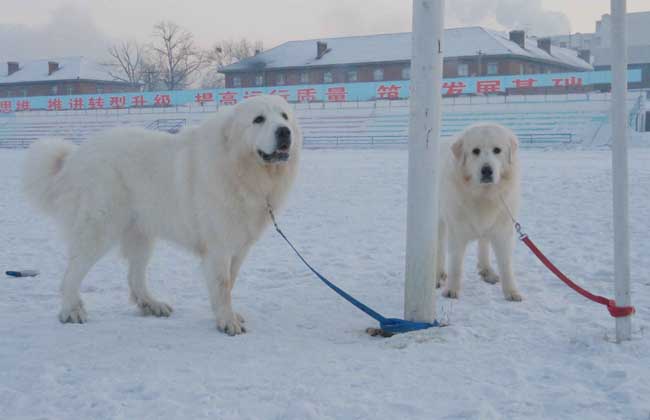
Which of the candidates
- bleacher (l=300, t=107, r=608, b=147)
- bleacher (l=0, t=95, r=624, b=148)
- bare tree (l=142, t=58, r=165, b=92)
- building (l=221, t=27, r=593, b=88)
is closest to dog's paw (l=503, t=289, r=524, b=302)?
bleacher (l=300, t=107, r=608, b=147)

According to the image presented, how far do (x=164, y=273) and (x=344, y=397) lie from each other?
3597mm

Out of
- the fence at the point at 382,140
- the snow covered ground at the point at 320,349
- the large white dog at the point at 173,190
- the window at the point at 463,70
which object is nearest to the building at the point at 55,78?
the window at the point at 463,70

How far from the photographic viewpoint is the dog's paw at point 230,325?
4289mm

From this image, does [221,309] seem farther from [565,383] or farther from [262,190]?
[565,383]

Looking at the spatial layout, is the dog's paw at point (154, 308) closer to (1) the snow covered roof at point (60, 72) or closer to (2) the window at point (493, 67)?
(2) the window at point (493, 67)

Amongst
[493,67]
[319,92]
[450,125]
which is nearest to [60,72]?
[319,92]

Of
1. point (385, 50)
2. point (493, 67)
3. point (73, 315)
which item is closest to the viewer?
point (73, 315)

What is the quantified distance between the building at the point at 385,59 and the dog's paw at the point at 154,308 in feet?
147

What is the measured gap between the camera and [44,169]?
4.93m

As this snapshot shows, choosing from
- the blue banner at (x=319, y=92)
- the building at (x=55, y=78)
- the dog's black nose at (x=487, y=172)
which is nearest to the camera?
the dog's black nose at (x=487, y=172)

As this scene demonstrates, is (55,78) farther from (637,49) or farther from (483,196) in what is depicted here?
(483,196)

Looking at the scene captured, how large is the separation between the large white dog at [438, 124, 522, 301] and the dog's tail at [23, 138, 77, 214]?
9.98ft

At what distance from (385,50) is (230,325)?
161 ft

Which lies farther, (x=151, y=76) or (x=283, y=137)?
(x=151, y=76)
